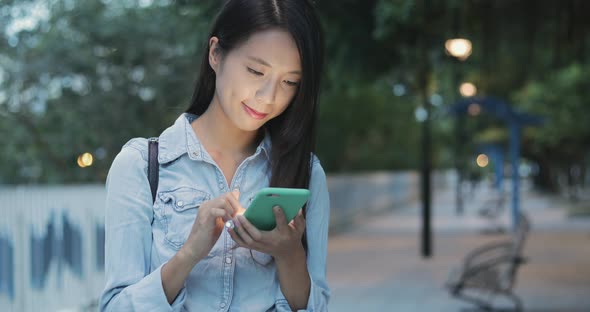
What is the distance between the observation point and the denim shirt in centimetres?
191

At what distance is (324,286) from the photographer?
6.82ft

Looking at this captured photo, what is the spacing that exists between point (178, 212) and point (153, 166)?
0.43ft

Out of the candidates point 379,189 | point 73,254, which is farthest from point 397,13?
point 379,189

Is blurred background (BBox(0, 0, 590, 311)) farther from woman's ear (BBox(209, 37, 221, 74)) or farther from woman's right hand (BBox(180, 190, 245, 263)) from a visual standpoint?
woman's right hand (BBox(180, 190, 245, 263))

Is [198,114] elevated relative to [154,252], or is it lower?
elevated

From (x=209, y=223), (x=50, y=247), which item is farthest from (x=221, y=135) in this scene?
(x=50, y=247)

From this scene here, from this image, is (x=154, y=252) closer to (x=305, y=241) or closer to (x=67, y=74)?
(x=305, y=241)

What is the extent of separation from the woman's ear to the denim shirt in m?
0.17

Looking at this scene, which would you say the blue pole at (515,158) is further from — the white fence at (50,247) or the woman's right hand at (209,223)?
the woman's right hand at (209,223)

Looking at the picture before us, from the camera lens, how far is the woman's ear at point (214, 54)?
204 cm

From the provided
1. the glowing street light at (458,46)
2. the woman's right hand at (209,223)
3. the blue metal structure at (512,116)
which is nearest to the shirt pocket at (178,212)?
the woman's right hand at (209,223)

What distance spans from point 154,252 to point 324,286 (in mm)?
427

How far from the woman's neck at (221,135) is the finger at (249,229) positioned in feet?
1.19

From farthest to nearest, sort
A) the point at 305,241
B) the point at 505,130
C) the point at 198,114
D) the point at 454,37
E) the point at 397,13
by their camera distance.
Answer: the point at 505,130 < the point at 454,37 < the point at 397,13 < the point at 198,114 < the point at 305,241
